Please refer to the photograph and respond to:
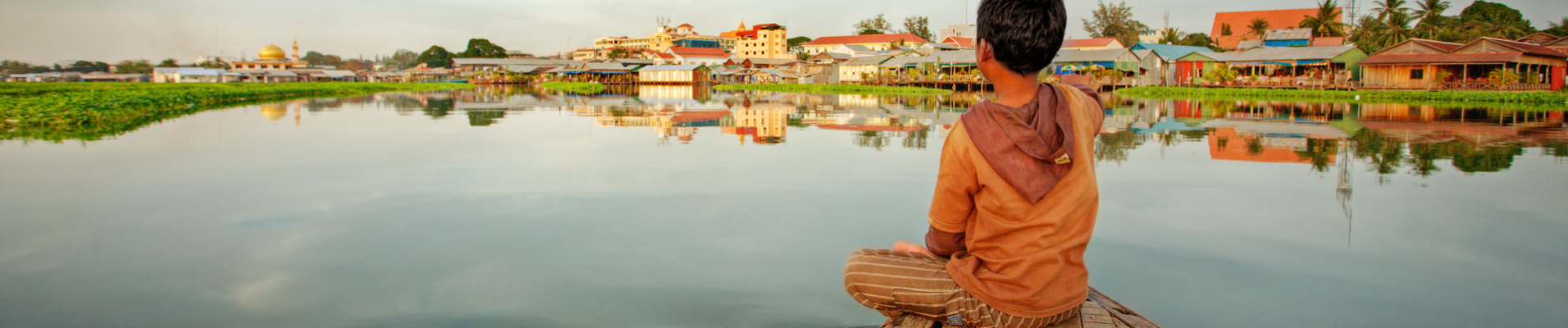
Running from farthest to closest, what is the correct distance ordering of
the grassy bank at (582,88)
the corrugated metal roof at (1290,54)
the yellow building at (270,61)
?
the yellow building at (270,61)
the grassy bank at (582,88)
the corrugated metal roof at (1290,54)

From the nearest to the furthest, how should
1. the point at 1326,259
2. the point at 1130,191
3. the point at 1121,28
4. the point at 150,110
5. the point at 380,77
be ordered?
the point at 1326,259
the point at 1130,191
the point at 150,110
the point at 1121,28
the point at 380,77

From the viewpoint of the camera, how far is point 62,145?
8203mm

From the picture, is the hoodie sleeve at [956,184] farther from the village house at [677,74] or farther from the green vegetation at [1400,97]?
the village house at [677,74]

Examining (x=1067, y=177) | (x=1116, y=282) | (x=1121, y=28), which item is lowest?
(x=1116, y=282)

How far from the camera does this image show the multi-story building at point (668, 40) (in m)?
108

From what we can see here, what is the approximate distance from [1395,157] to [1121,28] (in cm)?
6402

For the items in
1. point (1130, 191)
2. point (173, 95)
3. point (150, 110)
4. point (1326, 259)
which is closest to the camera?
point (1326, 259)

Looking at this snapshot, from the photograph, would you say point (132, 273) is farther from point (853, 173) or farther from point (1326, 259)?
point (1326, 259)

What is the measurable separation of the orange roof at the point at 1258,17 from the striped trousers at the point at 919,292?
6904cm

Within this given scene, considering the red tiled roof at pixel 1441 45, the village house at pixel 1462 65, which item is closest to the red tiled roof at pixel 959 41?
the village house at pixel 1462 65

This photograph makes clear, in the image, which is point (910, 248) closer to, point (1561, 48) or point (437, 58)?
point (1561, 48)

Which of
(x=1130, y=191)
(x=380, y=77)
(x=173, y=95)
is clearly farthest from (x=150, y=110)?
(x=380, y=77)

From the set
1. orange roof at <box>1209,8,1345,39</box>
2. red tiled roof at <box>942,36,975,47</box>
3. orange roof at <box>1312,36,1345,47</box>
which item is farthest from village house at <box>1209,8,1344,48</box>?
red tiled roof at <box>942,36,975,47</box>

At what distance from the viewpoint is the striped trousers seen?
1.60 metres
